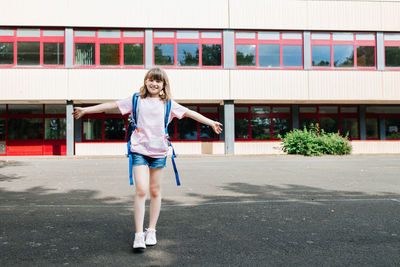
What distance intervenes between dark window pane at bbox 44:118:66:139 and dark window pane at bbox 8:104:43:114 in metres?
0.77

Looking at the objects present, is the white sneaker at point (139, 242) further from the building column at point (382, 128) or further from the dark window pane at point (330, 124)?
the building column at point (382, 128)

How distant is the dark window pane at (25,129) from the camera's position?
65.1 ft

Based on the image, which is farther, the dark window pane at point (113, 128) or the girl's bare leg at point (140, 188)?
the dark window pane at point (113, 128)

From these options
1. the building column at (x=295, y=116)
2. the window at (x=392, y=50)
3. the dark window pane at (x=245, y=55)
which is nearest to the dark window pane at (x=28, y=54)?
the dark window pane at (x=245, y=55)

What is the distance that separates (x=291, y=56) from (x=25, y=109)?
51.0ft

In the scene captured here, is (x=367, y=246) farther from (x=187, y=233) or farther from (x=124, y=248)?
(x=124, y=248)

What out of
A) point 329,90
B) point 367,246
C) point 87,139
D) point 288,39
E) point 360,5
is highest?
point 360,5

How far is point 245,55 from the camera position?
20016 mm

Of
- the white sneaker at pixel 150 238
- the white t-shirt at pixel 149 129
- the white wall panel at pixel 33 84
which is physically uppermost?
the white wall panel at pixel 33 84

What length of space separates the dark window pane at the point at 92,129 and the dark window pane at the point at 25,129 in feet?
8.58

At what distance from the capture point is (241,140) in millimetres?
20703

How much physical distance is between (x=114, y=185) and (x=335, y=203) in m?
4.44

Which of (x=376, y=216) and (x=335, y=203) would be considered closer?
(x=376, y=216)

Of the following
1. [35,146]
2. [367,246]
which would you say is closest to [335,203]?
[367,246]
